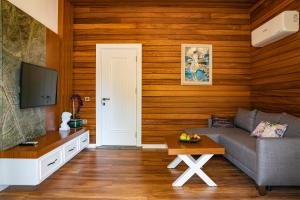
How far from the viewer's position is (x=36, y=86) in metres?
3.56

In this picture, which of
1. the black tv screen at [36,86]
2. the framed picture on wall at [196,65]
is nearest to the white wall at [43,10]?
the black tv screen at [36,86]

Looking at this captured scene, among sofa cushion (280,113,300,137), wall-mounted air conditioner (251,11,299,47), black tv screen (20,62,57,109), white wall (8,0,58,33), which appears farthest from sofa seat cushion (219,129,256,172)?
white wall (8,0,58,33)

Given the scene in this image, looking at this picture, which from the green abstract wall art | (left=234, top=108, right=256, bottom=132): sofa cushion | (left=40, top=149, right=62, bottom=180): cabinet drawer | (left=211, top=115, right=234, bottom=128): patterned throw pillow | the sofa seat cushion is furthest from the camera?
(left=211, top=115, right=234, bottom=128): patterned throw pillow

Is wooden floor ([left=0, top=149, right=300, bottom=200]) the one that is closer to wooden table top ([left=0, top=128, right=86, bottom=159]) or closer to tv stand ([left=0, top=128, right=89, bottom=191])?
tv stand ([left=0, top=128, right=89, bottom=191])

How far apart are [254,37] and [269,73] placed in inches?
31.0

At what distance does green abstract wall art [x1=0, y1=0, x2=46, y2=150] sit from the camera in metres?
2.91

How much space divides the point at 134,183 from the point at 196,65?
3015mm

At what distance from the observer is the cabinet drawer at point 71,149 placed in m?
3.89

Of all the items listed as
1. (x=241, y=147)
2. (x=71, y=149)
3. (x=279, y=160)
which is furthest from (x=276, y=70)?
(x=71, y=149)

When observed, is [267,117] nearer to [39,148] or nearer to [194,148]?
[194,148]

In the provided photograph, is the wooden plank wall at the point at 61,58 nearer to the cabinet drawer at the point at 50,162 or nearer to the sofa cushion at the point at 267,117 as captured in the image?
the cabinet drawer at the point at 50,162

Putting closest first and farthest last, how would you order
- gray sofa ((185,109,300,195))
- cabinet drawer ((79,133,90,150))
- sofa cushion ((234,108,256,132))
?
gray sofa ((185,109,300,195)), sofa cushion ((234,108,256,132)), cabinet drawer ((79,133,90,150))

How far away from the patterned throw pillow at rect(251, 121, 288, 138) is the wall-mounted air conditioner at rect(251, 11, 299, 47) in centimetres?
142

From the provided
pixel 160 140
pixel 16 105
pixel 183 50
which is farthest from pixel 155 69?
pixel 16 105
